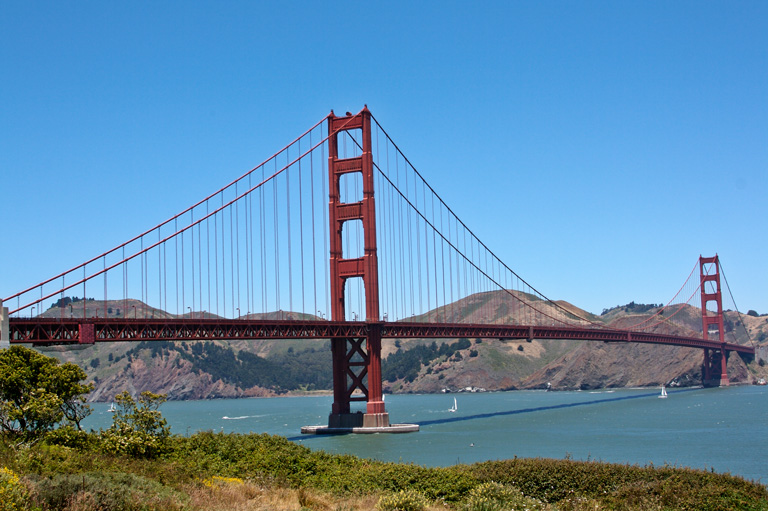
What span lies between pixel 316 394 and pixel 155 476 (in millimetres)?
176178

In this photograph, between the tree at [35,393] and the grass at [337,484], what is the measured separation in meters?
2.62

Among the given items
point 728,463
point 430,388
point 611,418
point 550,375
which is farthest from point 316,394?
point 728,463

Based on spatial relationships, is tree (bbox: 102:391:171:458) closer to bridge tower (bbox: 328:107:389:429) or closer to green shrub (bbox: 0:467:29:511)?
green shrub (bbox: 0:467:29:511)

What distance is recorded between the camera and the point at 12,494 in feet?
42.3

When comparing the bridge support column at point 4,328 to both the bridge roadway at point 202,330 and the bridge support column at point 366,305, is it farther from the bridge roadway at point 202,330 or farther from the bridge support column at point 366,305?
the bridge support column at point 366,305

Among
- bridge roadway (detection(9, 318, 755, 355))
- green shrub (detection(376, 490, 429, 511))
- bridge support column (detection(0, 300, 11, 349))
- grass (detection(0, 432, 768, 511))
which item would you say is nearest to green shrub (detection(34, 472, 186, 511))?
grass (detection(0, 432, 768, 511))

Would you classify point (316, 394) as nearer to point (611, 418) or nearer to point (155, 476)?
point (611, 418)

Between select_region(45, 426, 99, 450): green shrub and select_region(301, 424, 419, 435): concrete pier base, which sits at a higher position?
select_region(45, 426, 99, 450): green shrub

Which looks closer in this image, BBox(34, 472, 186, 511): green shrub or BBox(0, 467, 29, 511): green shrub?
BBox(0, 467, 29, 511): green shrub

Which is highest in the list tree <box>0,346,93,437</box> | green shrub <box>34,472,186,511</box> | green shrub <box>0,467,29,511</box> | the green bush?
tree <box>0,346,93,437</box>

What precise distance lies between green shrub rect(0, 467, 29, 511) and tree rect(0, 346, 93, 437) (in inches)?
464

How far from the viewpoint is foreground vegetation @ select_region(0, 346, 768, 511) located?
15.8 meters

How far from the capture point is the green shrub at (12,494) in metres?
12.7

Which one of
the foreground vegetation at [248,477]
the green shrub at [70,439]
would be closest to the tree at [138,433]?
the foreground vegetation at [248,477]
